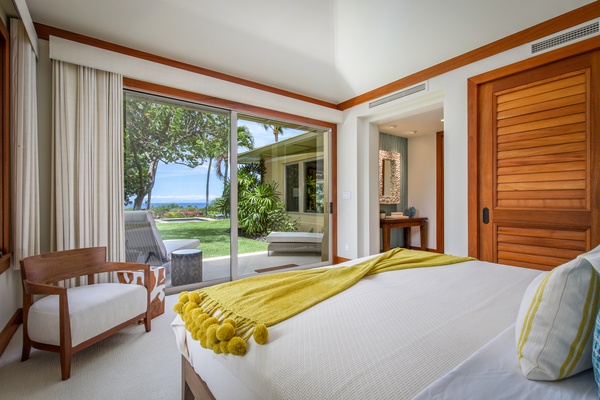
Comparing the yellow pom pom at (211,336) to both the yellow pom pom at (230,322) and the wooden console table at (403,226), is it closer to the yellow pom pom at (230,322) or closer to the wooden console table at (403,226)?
the yellow pom pom at (230,322)

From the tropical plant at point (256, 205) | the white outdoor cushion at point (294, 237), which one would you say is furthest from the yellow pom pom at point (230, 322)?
the white outdoor cushion at point (294, 237)

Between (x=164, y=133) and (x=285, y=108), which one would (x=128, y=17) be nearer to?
(x=164, y=133)

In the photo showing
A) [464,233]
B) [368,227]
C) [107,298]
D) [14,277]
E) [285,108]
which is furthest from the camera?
[368,227]

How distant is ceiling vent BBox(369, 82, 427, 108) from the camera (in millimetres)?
3492

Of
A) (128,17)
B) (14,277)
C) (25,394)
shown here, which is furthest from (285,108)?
(25,394)

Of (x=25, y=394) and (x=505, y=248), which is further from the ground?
(x=505, y=248)

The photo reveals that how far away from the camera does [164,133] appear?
327cm

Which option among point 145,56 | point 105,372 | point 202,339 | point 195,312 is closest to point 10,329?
point 105,372

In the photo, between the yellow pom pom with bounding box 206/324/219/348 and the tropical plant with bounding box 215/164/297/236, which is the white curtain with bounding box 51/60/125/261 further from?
the yellow pom pom with bounding box 206/324/219/348

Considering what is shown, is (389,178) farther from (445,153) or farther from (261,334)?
(261,334)

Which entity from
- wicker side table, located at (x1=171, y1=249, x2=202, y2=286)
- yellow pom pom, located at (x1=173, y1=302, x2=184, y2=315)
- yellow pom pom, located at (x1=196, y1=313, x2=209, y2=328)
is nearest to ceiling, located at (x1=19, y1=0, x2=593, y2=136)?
wicker side table, located at (x1=171, y1=249, x2=202, y2=286)

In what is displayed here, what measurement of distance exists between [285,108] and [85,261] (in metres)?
2.87

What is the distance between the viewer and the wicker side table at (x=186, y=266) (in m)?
3.32

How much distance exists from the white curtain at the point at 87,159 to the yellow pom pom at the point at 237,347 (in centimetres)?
241
